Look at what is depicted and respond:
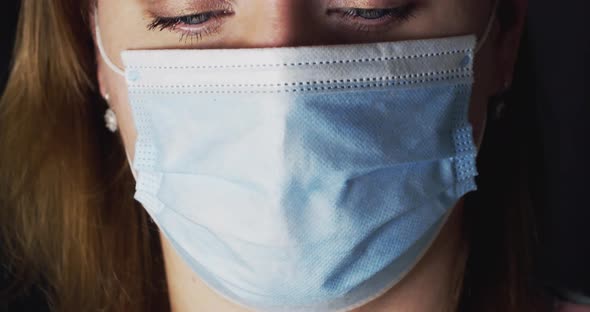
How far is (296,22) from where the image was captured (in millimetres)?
1045

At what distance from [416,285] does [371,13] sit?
1.46 feet

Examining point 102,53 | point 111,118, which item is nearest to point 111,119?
point 111,118

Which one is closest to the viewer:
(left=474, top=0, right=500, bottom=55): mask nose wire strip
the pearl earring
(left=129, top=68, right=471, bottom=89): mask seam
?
(left=129, top=68, right=471, bottom=89): mask seam

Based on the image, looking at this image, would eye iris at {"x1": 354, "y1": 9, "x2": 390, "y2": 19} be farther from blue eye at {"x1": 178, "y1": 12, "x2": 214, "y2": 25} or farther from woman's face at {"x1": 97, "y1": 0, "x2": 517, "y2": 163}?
blue eye at {"x1": 178, "y1": 12, "x2": 214, "y2": 25}

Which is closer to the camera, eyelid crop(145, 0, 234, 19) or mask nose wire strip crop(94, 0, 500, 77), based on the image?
eyelid crop(145, 0, 234, 19)

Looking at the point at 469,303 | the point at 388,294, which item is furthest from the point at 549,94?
the point at 388,294

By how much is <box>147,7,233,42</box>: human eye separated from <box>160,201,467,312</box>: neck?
0.39 meters

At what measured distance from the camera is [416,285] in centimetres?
126

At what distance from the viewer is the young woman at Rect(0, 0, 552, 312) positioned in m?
1.03

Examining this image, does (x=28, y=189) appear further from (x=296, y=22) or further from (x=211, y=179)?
(x=296, y=22)

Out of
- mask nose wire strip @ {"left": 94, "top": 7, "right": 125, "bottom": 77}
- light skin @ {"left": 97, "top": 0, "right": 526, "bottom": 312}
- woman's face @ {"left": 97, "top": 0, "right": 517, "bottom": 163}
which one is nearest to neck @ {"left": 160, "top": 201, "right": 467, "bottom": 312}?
light skin @ {"left": 97, "top": 0, "right": 526, "bottom": 312}

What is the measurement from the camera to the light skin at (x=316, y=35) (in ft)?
3.46

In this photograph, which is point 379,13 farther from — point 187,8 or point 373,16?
point 187,8

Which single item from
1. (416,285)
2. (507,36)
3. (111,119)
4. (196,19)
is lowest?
(416,285)
